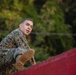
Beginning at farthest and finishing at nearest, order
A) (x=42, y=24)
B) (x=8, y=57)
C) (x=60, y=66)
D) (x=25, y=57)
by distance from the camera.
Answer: (x=42, y=24)
(x=8, y=57)
(x=25, y=57)
(x=60, y=66)

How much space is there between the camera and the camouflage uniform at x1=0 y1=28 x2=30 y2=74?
6618 millimetres

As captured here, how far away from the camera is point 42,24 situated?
16484 millimetres

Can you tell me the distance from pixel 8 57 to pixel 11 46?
19cm

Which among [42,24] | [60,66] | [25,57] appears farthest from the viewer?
[42,24]

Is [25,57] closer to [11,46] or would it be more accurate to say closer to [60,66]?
[11,46]

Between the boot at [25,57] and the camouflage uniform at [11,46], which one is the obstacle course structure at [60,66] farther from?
the camouflage uniform at [11,46]

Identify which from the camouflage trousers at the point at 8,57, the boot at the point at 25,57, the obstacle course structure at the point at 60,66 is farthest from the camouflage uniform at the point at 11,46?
the obstacle course structure at the point at 60,66

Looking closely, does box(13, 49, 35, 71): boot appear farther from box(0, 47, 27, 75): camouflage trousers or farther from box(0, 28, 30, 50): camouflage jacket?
box(0, 28, 30, 50): camouflage jacket

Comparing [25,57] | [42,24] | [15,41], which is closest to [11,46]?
[15,41]

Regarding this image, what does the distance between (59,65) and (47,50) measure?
11.0 m

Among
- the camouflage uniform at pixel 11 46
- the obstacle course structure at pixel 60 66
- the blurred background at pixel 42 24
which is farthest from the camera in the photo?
the blurred background at pixel 42 24

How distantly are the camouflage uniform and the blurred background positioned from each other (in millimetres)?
8131

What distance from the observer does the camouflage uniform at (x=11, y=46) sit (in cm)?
662

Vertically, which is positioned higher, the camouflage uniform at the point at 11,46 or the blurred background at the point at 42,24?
the camouflage uniform at the point at 11,46
